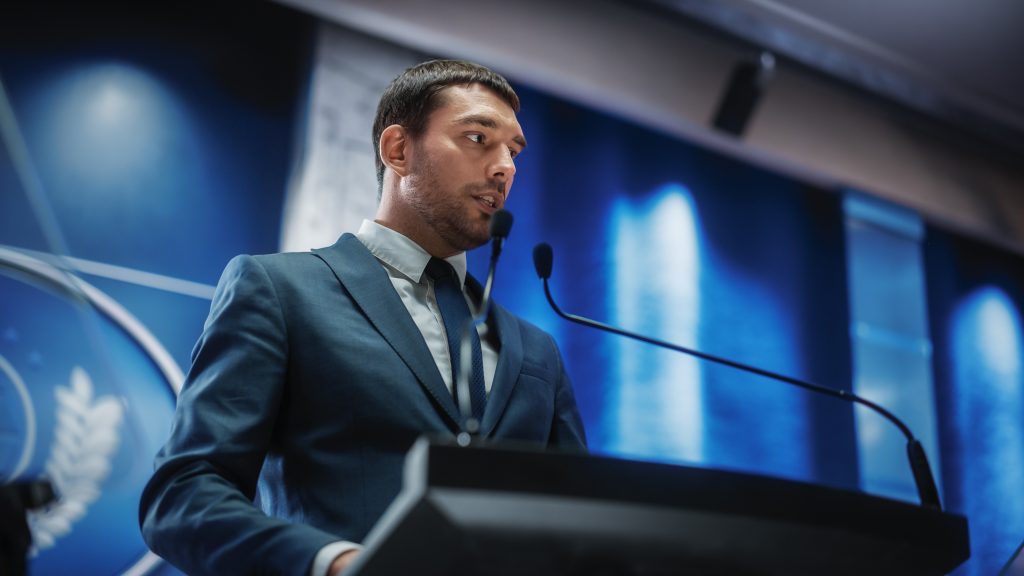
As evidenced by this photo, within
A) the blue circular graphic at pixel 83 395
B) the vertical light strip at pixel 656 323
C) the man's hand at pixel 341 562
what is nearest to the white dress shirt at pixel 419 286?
the man's hand at pixel 341 562

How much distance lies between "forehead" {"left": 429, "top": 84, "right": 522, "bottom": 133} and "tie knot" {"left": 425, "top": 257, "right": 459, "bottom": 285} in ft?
0.87

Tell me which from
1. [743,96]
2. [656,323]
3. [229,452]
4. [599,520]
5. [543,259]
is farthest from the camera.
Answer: [743,96]

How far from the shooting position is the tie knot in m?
1.69

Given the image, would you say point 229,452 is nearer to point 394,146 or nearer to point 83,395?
point 394,146

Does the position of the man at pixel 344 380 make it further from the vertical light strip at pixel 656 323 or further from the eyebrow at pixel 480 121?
the vertical light strip at pixel 656 323

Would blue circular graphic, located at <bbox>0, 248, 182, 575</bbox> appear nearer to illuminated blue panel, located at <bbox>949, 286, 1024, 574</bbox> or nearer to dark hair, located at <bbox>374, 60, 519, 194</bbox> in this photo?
dark hair, located at <bbox>374, 60, 519, 194</bbox>

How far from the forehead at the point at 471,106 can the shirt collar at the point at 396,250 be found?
0.79 feet

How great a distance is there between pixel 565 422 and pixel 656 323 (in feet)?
6.83

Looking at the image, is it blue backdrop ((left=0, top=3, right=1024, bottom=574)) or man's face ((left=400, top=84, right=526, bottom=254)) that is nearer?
man's face ((left=400, top=84, right=526, bottom=254))

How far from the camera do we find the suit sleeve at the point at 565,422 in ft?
5.62

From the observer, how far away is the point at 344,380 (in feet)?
4.56

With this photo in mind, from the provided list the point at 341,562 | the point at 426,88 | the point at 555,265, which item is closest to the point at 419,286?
the point at 426,88

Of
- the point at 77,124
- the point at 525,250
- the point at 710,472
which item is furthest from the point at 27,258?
the point at 710,472

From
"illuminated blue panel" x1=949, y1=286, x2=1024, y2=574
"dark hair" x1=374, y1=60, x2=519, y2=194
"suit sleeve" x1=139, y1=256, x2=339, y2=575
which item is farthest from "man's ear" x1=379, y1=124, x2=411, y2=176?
"illuminated blue panel" x1=949, y1=286, x2=1024, y2=574
